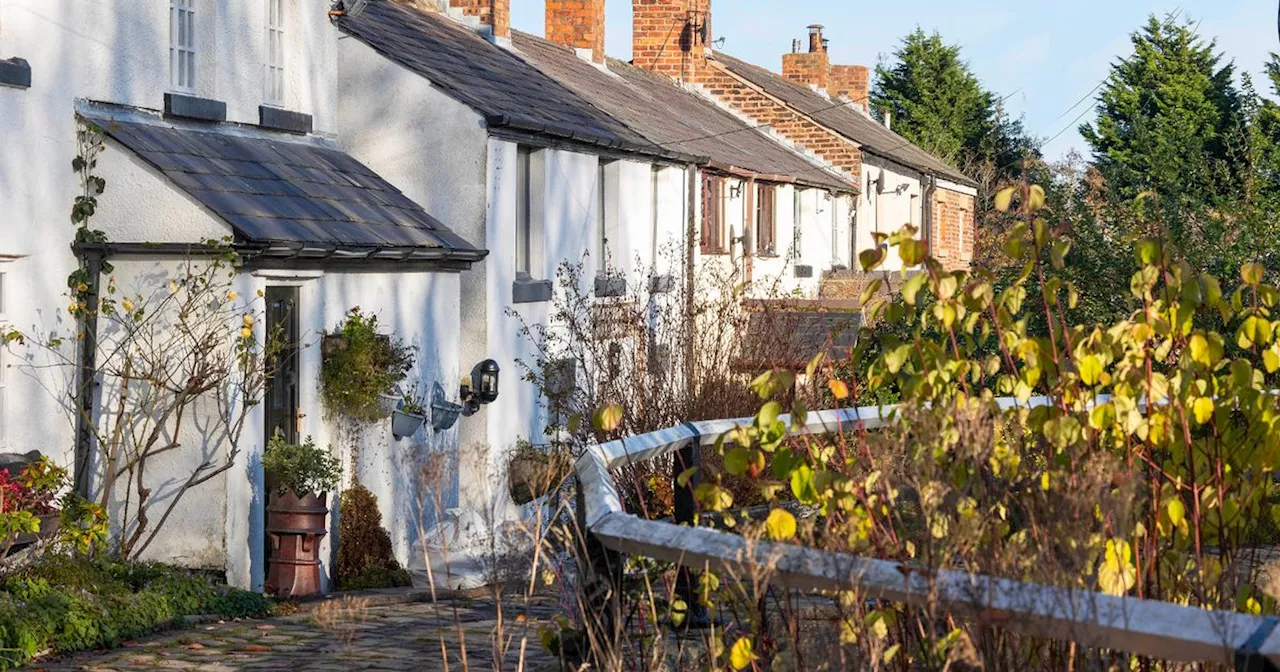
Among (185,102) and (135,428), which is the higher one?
(185,102)

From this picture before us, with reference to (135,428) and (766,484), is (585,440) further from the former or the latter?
(766,484)

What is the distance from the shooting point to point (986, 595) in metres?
3.20

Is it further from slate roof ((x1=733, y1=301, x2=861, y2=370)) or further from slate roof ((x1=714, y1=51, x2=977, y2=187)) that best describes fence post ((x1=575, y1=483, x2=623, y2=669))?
slate roof ((x1=714, y1=51, x2=977, y2=187))

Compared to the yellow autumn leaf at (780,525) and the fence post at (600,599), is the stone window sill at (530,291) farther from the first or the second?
the yellow autumn leaf at (780,525)

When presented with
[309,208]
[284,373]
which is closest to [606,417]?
[284,373]

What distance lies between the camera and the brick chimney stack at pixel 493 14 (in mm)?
22594

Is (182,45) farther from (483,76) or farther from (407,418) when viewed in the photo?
(483,76)

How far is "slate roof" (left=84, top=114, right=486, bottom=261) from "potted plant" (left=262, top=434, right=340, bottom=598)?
1.67 metres

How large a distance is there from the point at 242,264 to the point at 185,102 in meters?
1.95

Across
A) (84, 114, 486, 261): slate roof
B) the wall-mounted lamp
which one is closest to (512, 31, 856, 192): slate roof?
the wall-mounted lamp

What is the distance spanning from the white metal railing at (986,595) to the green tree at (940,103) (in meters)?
49.5

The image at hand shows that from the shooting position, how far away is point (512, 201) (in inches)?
663

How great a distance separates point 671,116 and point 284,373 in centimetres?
1410

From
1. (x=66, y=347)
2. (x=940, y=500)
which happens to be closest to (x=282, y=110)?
(x=66, y=347)
